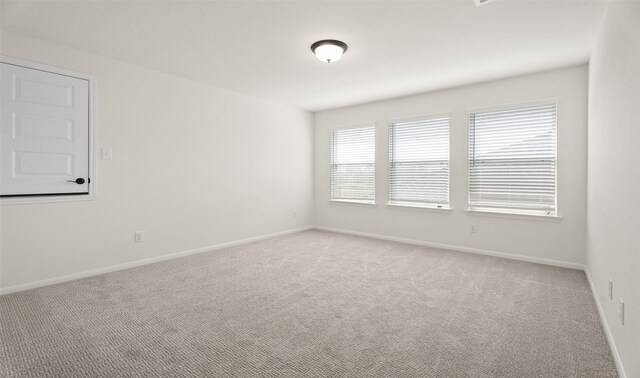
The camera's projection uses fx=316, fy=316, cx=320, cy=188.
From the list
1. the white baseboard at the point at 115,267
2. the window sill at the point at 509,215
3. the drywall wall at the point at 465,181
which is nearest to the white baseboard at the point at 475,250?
the drywall wall at the point at 465,181

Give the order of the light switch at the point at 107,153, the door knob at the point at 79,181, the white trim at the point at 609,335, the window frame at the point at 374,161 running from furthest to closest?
the window frame at the point at 374,161
the light switch at the point at 107,153
the door knob at the point at 79,181
the white trim at the point at 609,335

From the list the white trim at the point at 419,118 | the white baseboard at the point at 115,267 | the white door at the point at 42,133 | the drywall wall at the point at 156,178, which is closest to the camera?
the white door at the point at 42,133

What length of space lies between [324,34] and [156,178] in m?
2.85

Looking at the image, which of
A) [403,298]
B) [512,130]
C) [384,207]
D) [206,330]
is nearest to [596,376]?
[403,298]

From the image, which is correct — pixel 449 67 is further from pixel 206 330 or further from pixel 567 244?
pixel 206 330

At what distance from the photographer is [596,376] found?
72.2 inches

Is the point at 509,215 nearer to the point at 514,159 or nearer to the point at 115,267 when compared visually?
the point at 514,159

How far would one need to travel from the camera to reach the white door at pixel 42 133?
3.06 metres

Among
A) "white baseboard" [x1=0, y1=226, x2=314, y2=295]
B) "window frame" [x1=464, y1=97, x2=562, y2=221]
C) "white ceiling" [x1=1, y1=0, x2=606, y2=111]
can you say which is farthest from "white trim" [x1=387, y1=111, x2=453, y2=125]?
"white baseboard" [x1=0, y1=226, x2=314, y2=295]

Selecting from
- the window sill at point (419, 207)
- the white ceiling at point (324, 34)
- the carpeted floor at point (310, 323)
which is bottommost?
the carpeted floor at point (310, 323)

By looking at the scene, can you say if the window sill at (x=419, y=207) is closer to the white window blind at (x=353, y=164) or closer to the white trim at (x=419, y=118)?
the white window blind at (x=353, y=164)

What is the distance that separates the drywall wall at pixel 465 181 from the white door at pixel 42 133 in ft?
13.5

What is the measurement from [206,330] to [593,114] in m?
4.19

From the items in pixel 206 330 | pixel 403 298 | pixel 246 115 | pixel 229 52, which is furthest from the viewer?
pixel 246 115
